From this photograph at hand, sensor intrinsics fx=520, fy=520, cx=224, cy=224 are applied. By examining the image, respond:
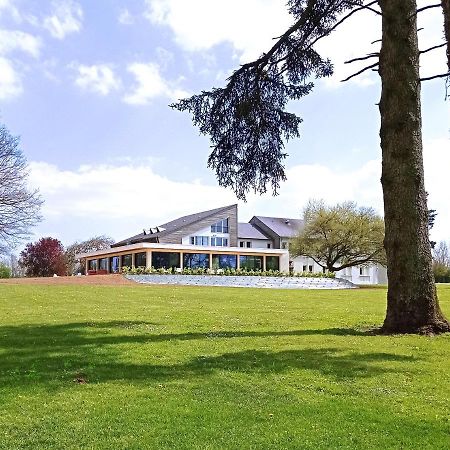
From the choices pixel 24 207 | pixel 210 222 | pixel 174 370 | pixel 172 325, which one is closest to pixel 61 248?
pixel 210 222

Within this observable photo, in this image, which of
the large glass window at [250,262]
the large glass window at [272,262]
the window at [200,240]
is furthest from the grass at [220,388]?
the large glass window at [272,262]

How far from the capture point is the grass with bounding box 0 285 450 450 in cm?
390

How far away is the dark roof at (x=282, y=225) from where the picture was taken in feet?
205

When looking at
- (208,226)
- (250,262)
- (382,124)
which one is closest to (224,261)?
(250,262)

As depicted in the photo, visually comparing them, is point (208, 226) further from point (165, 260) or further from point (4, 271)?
point (4, 271)

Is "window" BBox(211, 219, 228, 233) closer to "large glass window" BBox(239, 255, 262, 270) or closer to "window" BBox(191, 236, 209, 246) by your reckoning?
"window" BBox(191, 236, 209, 246)

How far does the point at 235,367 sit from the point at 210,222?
159 ft

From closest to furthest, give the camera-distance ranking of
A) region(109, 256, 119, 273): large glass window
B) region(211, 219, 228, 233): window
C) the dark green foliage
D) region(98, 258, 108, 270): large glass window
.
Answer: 1. the dark green foliage
2. region(109, 256, 119, 273): large glass window
3. region(211, 219, 228, 233): window
4. region(98, 258, 108, 270): large glass window

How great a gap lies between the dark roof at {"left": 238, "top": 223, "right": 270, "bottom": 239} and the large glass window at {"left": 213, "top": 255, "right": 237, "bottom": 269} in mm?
8617

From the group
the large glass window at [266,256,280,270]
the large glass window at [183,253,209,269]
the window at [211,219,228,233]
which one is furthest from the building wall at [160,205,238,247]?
the large glass window at [266,256,280,270]

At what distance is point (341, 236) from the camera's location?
4831 centimetres

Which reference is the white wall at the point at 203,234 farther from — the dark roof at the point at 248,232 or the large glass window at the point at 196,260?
the dark roof at the point at 248,232

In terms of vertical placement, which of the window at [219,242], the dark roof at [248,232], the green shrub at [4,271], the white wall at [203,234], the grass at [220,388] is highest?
the dark roof at [248,232]

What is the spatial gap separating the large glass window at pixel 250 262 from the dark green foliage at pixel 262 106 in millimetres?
39681
